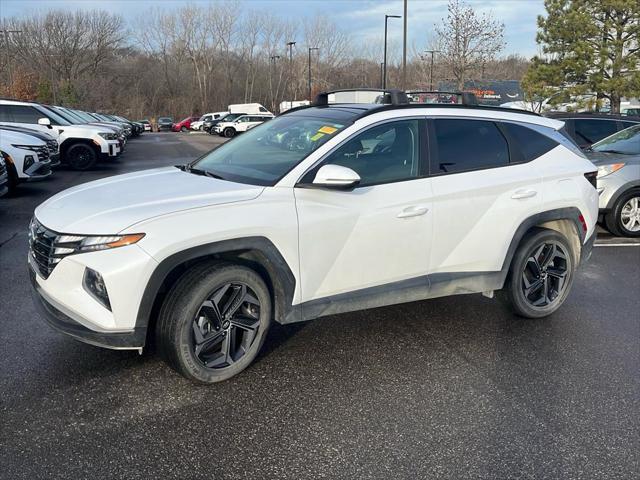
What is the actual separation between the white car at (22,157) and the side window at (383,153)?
8.69 meters

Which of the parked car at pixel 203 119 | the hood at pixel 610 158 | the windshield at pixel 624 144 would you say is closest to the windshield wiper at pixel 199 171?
the hood at pixel 610 158

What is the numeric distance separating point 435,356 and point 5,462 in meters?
2.67

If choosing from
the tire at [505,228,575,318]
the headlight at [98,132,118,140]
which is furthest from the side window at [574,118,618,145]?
the headlight at [98,132,118,140]

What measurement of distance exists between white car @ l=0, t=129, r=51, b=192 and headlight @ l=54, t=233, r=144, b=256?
8.33m

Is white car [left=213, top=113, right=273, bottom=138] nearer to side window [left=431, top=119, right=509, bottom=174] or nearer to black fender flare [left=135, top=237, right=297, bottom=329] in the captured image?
side window [left=431, top=119, right=509, bottom=174]

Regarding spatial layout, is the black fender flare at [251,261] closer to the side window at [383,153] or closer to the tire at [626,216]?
the side window at [383,153]

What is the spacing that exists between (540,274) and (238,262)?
8.69 feet

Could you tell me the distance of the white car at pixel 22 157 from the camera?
1029 centimetres

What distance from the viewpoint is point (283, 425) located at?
3.09 metres

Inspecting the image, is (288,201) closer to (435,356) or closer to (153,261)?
(153,261)

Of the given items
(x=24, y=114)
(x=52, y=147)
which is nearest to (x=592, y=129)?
(x=52, y=147)

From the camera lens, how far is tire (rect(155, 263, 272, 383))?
3.25 meters

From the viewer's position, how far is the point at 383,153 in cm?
399

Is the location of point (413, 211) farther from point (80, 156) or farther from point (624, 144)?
point (80, 156)
